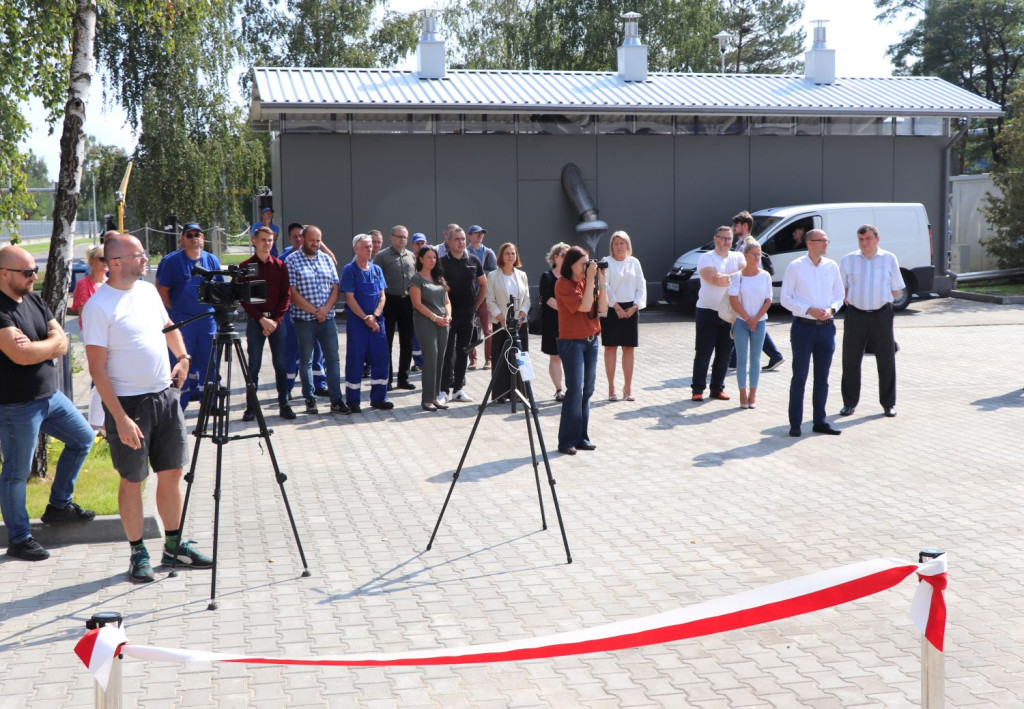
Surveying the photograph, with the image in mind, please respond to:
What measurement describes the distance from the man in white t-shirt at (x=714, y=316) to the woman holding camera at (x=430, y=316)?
2721mm

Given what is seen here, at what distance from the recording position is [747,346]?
37.0ft

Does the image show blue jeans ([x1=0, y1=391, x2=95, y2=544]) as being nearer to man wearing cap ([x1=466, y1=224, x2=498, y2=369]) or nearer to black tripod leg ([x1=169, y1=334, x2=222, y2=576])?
Result: black tripod leg ([x1=169, y1=334, x2=222, y2=576])

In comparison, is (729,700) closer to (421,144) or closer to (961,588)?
(961,588)

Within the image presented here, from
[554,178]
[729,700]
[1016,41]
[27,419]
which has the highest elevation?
[1016,41]

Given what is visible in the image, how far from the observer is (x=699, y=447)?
31.7 ft

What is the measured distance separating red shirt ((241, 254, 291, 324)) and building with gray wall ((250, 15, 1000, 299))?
1001 cm

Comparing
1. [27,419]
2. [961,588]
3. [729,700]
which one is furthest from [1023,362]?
[27,419]

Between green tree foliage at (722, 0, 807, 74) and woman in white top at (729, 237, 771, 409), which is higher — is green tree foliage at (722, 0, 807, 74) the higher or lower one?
the higher one

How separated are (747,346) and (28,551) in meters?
7.27

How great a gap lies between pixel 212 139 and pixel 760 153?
670 inches

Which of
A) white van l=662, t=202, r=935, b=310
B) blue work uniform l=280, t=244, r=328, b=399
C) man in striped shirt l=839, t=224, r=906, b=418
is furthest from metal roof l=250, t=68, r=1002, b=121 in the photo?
man in striped shirt l=839, t=224, r=906, b=418

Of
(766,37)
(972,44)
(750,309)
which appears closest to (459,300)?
(750,309)

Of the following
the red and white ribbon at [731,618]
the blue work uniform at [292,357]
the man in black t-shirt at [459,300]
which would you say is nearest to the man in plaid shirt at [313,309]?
the blue work uniform at [292,357]

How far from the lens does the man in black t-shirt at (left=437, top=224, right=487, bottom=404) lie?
11898 mm
